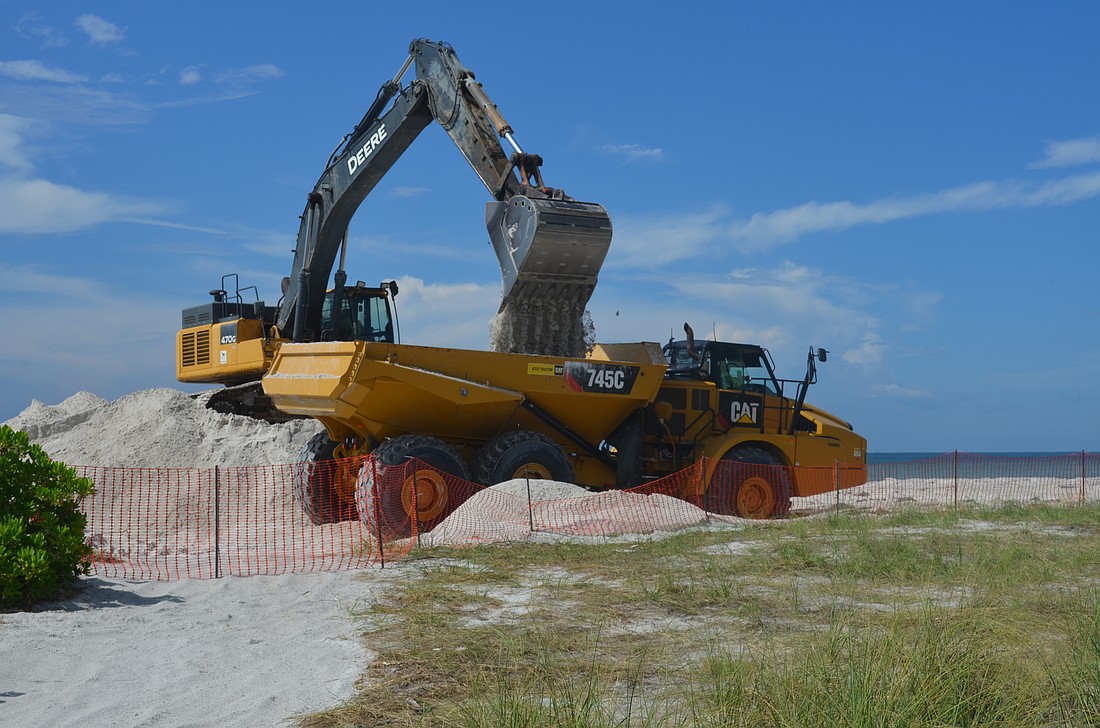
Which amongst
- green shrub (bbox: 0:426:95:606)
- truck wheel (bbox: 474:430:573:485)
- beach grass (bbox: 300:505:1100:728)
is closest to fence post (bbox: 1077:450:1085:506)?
beach grass (bbox: 300:505:1100:728)

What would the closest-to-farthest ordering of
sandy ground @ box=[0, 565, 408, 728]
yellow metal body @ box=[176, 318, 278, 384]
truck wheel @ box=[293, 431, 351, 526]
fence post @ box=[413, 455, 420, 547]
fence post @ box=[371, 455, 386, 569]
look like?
sandy ground @ box=[0, 565, 408, 728]
fence post @ box=[371, 455, 386, 569]
fence post @ box=[413, 455, 420, 547]
truck wheel @ box=[293, 431, 351, 526]
yellow metal body @ box=[176, 318, 278, 384]

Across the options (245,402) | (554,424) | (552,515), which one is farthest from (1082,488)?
(245,402)

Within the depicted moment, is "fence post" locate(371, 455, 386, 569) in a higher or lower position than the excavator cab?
lower

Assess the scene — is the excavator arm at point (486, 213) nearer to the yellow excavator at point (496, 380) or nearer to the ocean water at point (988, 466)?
the yellow excavator at point (496, 380)

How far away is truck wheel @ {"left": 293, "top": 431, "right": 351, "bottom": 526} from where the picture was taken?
51.6 feet

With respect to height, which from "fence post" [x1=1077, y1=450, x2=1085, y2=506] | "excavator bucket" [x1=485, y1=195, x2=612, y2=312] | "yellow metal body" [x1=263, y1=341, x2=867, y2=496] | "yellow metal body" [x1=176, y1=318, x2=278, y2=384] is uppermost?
"excavator bucket" [x1=485, y1=195, x2=612, y2=312]

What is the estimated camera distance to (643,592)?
873cm

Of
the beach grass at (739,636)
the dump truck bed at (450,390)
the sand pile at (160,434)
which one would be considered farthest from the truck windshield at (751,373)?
the sand pile at (160,434)

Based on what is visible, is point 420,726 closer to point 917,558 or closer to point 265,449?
point 917,558

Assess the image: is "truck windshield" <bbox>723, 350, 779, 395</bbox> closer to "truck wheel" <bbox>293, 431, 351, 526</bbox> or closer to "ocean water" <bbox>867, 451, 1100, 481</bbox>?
"ocean water" <bbox>867, 451, 1100, 481</bbox>

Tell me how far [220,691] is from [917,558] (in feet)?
23.2

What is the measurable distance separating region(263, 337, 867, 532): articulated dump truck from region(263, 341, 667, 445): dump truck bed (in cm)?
2

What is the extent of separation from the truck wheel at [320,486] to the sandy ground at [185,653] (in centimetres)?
558

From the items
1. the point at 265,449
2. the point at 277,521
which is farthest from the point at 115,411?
the point at 277,521
